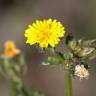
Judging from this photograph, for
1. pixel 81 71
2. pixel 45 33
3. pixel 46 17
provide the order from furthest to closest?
1. pixel 46 17
2. pixel 45 33
3. pixel 81 71

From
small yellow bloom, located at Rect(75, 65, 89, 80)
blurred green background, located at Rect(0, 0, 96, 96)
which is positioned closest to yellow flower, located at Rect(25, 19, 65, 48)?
small yellow bloom, located at Rect(75, 65, 89, 80)

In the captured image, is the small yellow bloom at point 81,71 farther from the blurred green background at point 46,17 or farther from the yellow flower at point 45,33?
the blurred green background at point 46,17

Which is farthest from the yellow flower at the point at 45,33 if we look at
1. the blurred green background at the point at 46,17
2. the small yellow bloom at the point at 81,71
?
the blurred green background at the point at 46,17

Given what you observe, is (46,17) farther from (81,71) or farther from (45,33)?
(81,71)

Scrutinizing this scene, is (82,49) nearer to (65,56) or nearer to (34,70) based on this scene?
(65,56)

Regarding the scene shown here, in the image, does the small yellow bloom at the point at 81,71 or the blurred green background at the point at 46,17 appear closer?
the small yellow bloom at the point at 81,71

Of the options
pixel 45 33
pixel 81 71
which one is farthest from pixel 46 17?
pixel 81 71
